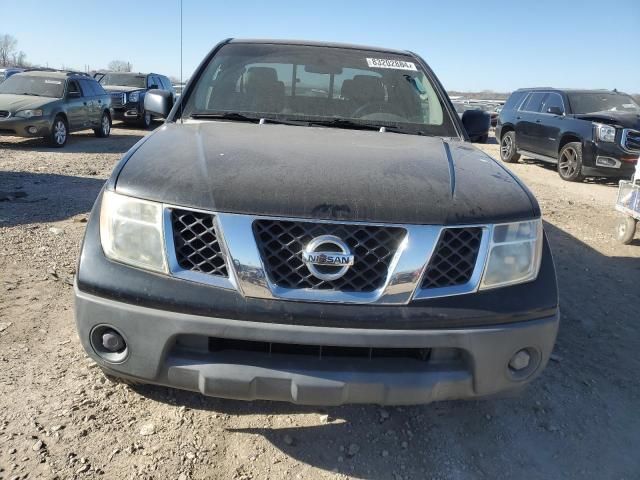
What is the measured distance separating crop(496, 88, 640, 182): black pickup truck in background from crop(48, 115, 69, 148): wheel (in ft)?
34.7

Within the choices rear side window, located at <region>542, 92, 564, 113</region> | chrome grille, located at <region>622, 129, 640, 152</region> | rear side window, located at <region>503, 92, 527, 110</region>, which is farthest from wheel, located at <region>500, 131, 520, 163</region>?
chrome grille, located at <region>622, 129, 640, 152</region>

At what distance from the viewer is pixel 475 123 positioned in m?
3.42

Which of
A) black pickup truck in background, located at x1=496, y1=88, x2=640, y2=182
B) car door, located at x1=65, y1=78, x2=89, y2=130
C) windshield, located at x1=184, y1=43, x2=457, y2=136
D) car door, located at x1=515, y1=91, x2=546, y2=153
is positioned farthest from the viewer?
→ car door, located at x1=515, y1=91, x2=546, y2=153

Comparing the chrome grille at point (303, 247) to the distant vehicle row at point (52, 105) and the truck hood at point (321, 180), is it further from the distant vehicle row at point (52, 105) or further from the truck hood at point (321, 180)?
the distant vehicle row at point (52, 105)

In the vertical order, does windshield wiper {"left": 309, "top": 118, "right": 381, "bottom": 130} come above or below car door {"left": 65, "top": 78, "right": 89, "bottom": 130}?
above

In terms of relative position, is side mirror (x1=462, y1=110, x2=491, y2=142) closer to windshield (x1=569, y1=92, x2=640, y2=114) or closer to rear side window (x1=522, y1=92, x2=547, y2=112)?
windshield (x1=569, y1=92, x2=640, y2=114)

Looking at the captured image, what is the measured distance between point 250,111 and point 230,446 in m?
1.88

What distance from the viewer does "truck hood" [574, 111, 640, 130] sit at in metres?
9.92

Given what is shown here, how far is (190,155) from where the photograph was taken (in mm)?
2213

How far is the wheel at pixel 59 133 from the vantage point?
36.4ft

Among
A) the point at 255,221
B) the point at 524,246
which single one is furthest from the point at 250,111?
the point at 524,246

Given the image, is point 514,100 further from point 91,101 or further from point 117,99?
point 117,99

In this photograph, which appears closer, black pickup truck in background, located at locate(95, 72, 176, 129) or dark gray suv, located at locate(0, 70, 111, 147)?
dark gray suv, located at locate(0, 70, 111, 147)

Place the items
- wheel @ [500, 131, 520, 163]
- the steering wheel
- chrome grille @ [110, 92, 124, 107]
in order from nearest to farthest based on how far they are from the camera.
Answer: the steering wheel, wheel @ [500, 131, 520, 163], chrome grille @ [110, 92, 124, 107]
